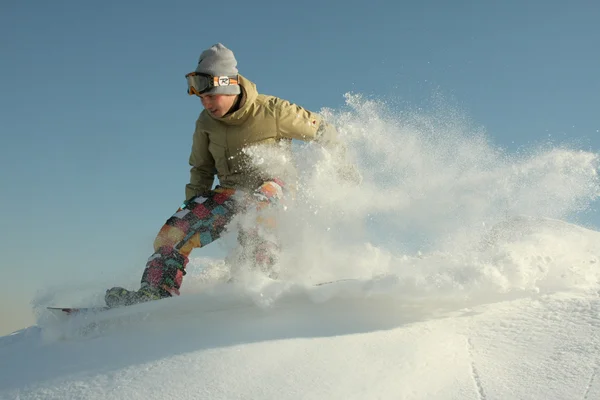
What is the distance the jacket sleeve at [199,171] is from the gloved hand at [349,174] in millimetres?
1003

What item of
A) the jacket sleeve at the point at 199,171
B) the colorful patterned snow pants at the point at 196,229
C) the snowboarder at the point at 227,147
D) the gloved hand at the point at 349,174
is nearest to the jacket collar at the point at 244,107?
the snowboarder at the point at 227,147

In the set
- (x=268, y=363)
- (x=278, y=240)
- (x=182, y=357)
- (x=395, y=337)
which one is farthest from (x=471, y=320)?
(x=278, y=240)

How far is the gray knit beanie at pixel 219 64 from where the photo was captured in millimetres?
3920

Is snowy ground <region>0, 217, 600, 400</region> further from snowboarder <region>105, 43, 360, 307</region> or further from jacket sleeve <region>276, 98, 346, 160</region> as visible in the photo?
jacket sleeve <region>276, 98, 346, 160</region>

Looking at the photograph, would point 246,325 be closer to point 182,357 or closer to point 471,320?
point 182,357

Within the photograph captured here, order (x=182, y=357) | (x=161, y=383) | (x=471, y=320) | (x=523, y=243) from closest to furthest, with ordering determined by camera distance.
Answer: (x=161, y=383)
(x=182, y=357)
(x=471, y=320)
(x=523, y=243)

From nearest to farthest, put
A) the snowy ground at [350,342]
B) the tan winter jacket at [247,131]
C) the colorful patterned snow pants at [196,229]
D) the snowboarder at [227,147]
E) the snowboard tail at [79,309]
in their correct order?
the snowy ground at [350,342] → the snowboard tail at [79,309] → the colorful patterned snow pants at [196,229] → the snowboarder at [227,147] → the tan winter jacket at [247,131]

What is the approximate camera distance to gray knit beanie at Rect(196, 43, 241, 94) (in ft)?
12.9

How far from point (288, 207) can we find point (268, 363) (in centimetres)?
178

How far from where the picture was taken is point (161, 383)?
7.66ft

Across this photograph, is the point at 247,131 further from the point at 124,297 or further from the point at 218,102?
the point at 124,297

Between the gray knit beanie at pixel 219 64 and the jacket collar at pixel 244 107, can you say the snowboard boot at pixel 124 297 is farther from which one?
the gray knit beanie at pixel 219 64

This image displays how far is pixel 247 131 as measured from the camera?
13.2ft

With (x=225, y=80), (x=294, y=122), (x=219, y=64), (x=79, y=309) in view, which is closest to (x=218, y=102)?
(x=225, y=80)
